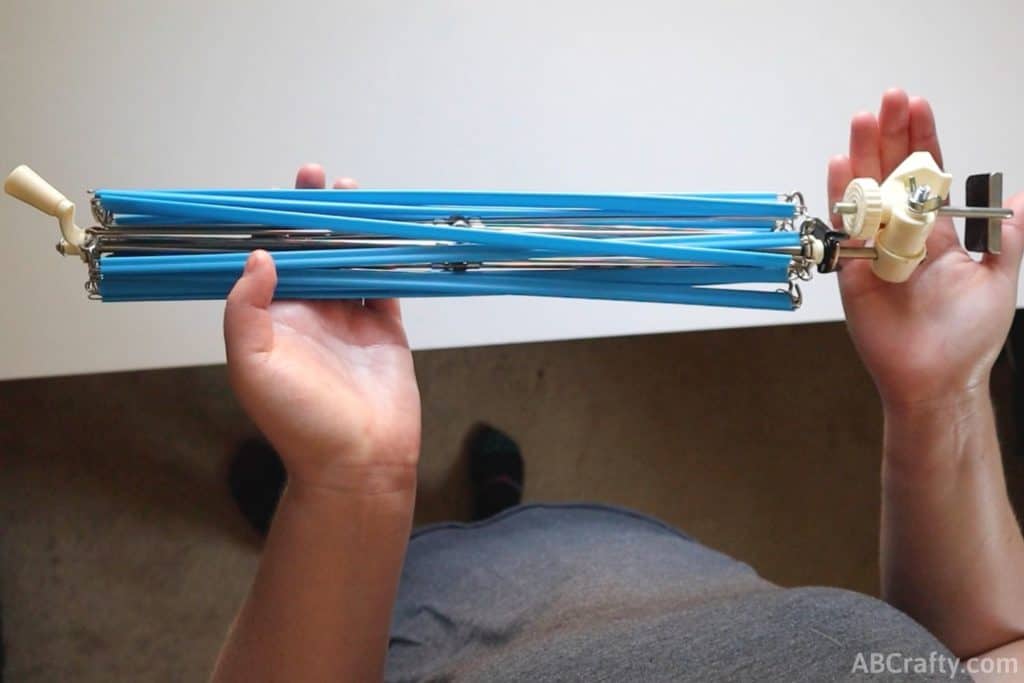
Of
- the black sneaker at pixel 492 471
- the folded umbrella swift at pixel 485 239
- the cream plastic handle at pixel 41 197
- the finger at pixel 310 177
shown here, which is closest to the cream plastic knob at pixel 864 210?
the folded umbrella swift at pixel 485 239

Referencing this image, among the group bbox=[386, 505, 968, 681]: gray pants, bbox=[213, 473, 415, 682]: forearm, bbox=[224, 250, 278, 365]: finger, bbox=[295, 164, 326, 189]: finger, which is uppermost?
bbox=[295, 164, 326, 189]: finger

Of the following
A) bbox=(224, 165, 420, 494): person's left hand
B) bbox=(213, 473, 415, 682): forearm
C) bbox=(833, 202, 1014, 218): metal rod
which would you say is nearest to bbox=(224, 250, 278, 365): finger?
bbox=(224, 165, 420, 494): person's left hand

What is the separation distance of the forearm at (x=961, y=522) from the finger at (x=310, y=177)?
21.3 inches

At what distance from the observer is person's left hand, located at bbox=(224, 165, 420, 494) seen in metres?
0.48

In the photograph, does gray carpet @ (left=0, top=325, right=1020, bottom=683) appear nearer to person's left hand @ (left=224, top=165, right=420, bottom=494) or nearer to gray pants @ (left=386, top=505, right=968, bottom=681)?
gray pants @ (left=386, top=505, right=968, bottom=681)

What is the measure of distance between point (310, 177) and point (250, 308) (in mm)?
154

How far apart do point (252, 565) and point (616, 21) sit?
3.10 ft

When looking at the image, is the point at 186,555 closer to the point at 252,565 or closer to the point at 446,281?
the point at 252,565

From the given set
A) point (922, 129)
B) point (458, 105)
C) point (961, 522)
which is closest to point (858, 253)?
point (922, 129)

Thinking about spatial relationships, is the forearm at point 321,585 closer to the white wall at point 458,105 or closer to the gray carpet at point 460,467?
the white wall at point 458,105

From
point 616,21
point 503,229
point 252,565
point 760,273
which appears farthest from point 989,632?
point 252,565

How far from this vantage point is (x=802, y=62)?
2.63 feet

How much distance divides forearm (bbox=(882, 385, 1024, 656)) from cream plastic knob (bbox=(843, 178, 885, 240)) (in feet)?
0.66

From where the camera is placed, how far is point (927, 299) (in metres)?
0.65
